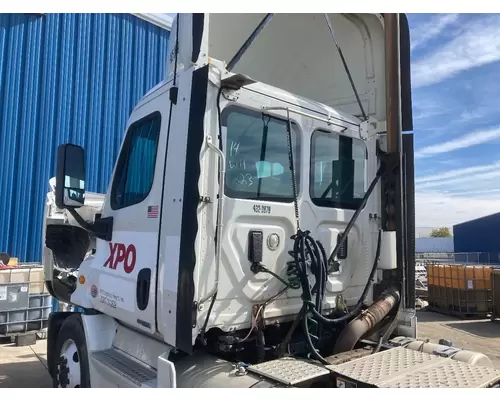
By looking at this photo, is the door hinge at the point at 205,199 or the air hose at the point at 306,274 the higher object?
the door hinge at the point at 205,199

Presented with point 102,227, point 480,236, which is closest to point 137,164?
point 102,227

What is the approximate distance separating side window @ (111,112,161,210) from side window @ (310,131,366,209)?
122 centimetres

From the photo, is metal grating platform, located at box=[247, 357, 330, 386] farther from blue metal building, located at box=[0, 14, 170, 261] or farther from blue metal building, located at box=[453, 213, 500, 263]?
blue metal building, located at box=[453, 213, 500, 263]

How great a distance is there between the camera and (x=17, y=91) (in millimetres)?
9984

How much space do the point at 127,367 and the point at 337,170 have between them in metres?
2.23

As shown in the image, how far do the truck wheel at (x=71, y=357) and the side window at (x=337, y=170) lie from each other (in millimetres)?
2271

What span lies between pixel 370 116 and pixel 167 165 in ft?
6.63

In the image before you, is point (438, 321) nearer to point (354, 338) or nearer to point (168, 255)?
point (354, 338)

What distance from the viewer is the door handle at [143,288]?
2969mm

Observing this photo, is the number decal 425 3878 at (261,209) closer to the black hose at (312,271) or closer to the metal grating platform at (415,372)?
the black hose at (312,271)

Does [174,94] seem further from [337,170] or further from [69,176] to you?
[337,170]

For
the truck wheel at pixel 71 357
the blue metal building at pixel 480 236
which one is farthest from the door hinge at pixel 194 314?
the blue metal building at pixel 480 236

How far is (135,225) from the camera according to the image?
3.27m

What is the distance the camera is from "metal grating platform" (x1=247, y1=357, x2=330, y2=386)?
2.44 meters
